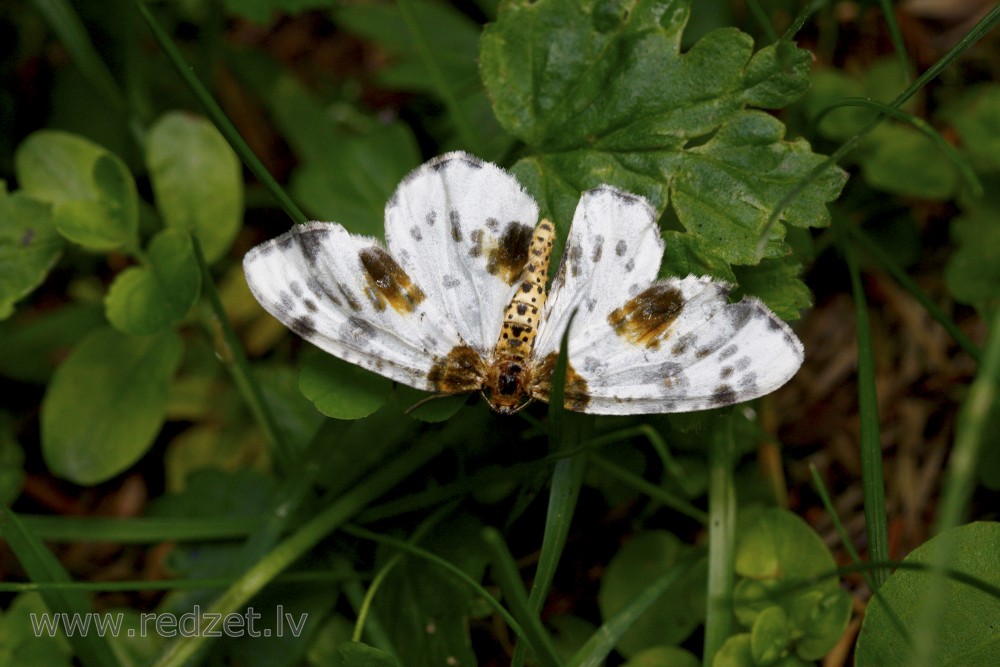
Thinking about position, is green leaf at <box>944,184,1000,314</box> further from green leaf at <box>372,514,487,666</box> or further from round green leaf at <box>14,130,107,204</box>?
round green leaf at <box>14,130,107,204</box>

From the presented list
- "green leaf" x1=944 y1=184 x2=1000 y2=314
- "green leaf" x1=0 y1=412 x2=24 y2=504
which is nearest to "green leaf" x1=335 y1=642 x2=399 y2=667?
"green leaf" x1=0 y1=412 x2=24 y2=504

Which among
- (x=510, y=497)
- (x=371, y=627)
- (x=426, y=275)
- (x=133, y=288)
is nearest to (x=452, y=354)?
(x=426, y=275)

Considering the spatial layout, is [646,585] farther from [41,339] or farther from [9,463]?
[41,339]

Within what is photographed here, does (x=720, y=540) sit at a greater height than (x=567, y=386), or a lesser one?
lesser

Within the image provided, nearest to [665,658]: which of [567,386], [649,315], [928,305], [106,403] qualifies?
[567,386]

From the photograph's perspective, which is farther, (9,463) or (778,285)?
(9,463)

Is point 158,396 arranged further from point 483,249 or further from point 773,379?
point 773,379
